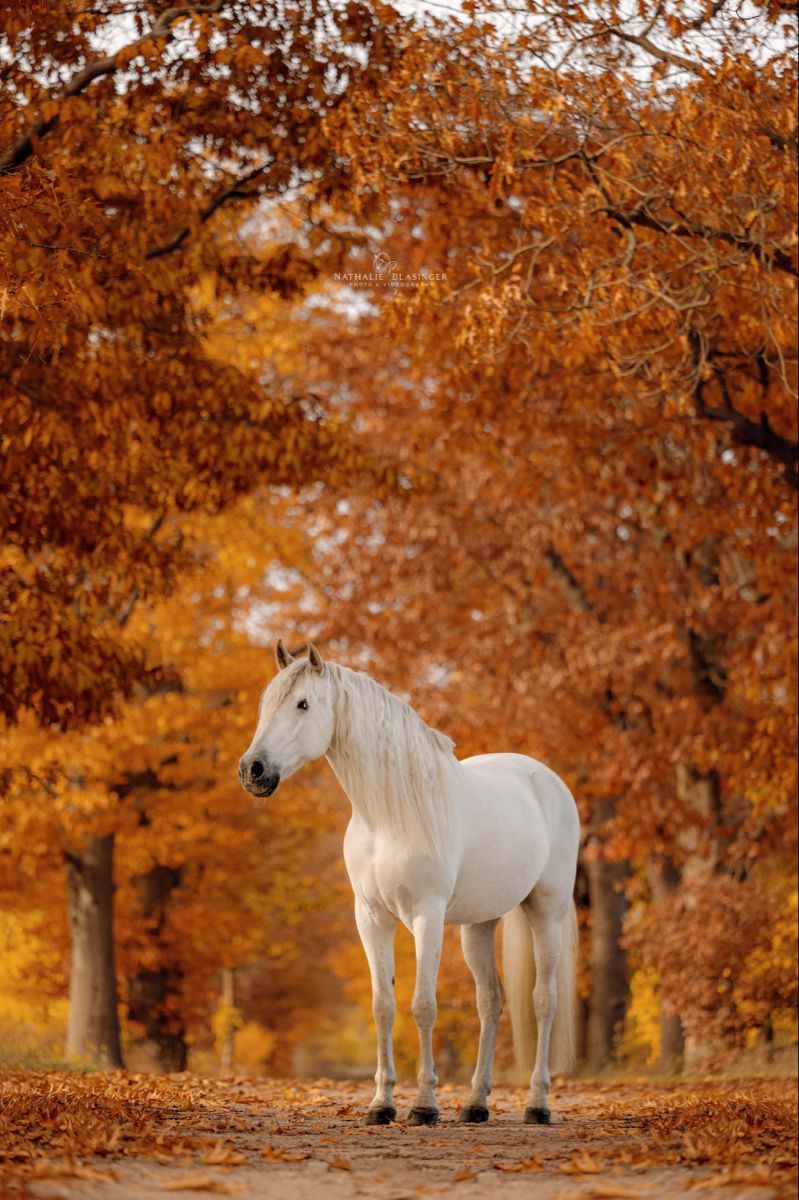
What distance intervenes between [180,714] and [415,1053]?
48.4ft

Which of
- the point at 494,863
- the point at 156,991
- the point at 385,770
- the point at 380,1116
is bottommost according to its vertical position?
the point at 380,1116

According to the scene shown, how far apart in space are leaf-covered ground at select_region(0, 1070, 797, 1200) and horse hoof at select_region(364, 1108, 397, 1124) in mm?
150

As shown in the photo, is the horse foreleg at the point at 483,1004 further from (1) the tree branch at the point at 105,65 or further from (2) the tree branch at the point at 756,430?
(1) the tree branch at the point at 105,65

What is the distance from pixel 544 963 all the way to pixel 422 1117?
1502 mm

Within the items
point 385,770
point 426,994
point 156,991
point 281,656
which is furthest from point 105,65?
point 156,991

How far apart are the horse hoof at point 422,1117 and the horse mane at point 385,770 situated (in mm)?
1359

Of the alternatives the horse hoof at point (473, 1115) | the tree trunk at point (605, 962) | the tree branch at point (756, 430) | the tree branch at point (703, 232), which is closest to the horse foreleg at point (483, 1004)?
the horse hoof at point (473, 1115)

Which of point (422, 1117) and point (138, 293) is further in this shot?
point (138, 293)

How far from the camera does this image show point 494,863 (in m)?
8.02

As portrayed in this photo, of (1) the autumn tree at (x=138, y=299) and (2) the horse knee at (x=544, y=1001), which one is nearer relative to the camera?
(2) the horse knee at (x=544, y=1001)

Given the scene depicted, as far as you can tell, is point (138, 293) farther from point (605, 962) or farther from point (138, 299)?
point (605, 962)

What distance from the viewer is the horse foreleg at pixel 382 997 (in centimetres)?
748

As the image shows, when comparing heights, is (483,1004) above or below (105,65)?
below

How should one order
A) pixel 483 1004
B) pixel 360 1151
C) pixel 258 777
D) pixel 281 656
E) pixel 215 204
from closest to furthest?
pixel 360 1151 → pixel 258 777 → pixel 281 656 → pixel 483 1004 → pixel 215 204
